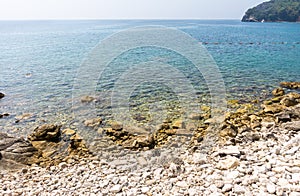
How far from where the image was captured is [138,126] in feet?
47.5

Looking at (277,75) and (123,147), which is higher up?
(277,75)

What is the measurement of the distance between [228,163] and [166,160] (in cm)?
250

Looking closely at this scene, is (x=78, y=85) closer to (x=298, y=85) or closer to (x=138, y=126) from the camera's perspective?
(x=138, y=126)

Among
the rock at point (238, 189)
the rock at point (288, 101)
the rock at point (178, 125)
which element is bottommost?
the rock at point (178, 125)

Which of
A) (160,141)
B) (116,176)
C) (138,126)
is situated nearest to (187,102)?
(138,126)

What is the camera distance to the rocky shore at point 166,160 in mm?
7926

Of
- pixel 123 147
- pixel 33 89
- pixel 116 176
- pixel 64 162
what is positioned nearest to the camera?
pixel 116 176

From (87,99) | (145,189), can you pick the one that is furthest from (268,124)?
(87,99)

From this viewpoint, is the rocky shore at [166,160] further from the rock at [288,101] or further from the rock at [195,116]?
the rock at [288,101]

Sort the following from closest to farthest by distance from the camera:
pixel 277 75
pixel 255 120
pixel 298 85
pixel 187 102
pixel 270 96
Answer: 1. pixel 255 120
2. pixel 187 102
3. pixel 270 96
4. pixel 298 85
5. pixel 277 75

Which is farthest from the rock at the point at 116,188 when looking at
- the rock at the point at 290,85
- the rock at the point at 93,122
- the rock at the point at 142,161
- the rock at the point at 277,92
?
the rock at the point at 290,85

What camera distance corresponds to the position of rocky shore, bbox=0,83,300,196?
7.93 m

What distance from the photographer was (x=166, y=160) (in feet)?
32.8

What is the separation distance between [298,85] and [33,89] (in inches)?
988
